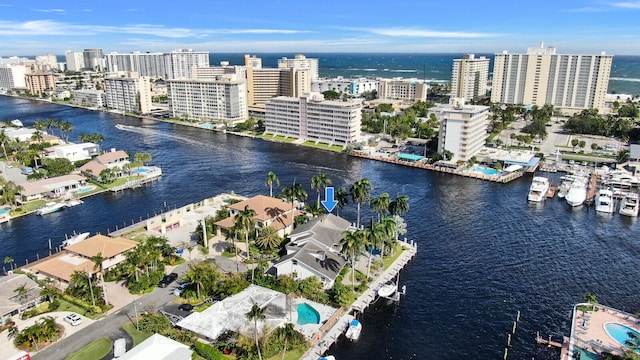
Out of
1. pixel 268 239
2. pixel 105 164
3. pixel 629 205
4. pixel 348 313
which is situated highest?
pixel 105 164

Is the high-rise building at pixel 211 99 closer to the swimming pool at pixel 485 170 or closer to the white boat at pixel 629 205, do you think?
the swimming pool at pixel 485 170

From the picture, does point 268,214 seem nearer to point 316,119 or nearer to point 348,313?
point 348,313

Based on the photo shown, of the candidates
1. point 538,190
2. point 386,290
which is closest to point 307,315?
A: point 386,290

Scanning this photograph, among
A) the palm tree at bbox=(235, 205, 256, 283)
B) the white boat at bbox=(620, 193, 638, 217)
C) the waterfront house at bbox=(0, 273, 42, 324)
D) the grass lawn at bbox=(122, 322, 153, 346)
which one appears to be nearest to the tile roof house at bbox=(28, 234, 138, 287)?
the waterfront house at bbox=(0, 273, 42, 324)

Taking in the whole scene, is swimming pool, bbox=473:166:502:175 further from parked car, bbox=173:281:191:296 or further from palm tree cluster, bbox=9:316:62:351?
palm tree cluster, bbox=9:316:62:351

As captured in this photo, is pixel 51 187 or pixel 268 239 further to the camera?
pixel 51 187

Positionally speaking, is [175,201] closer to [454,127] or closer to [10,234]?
[10,234]
